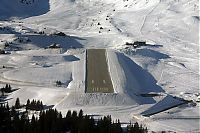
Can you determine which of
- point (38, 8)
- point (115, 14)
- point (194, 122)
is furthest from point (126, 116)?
point (38, 8)

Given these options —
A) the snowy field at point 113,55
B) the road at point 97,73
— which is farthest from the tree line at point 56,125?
the road at point 97,73

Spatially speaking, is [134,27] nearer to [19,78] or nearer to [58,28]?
[58,28]

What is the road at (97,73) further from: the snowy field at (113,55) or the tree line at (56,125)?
the tree line at (56,125)

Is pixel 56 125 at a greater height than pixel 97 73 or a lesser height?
lesser

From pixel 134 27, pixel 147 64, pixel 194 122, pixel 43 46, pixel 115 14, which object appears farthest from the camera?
pixel 115 14

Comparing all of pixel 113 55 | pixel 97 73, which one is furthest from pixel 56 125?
pixel 113 55

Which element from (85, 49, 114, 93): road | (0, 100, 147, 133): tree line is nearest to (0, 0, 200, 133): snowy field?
(85, 49, 114, 93): road

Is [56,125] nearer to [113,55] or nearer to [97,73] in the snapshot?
[97,73]
